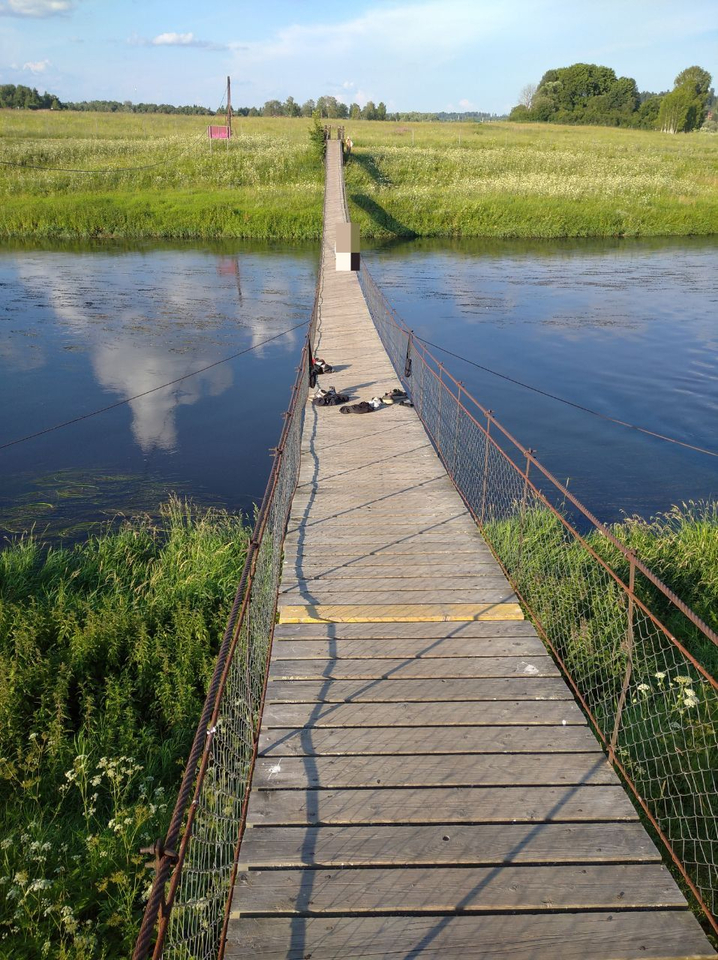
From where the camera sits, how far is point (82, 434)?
12.9m

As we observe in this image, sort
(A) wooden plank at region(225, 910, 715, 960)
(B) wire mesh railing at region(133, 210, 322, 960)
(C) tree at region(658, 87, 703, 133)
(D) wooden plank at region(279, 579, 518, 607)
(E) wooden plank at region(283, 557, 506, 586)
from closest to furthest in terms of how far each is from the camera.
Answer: (B) wire mesh railing at region(133, 210, 322, 960)
(A) wooden plank at region(225, 910, 715, 960)
(D) wooden plank at region(279, 579, 518, 607)
(E) wooden plank at region(283, 557, 506, 586)
(C) tree at region(658, 87, 703, 133)

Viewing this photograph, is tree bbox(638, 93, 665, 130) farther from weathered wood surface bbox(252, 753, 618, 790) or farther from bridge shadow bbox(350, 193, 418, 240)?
weathered wood surface bbox(252, 753, 618, 790)

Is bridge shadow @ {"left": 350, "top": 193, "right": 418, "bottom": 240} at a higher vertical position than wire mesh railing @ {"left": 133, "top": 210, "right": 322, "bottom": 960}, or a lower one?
higher

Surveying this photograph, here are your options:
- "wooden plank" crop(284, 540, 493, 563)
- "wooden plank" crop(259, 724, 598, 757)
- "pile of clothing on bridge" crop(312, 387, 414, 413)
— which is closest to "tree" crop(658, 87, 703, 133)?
"pile of clothing on bridge" crop(312, 387, 414, 413)

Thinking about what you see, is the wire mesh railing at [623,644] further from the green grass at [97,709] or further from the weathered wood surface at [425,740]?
the green grass at [97,709]

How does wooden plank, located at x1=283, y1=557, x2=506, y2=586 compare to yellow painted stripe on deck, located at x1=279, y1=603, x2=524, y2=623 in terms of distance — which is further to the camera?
wooden plank, located at x1=283, y1=557, x2=506, y2=586

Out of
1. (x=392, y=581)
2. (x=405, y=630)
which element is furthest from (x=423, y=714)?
(x=392, y=581)

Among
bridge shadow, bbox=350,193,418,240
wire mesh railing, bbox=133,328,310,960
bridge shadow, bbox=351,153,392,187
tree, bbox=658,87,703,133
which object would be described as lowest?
wire mesh railing, bbox=133,328,310,960

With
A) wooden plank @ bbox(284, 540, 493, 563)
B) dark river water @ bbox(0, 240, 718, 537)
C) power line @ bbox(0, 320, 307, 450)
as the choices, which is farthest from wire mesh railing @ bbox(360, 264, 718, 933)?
power line @ bbox(0, 320, 307, 450)

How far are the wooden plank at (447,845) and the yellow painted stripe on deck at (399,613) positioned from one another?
186 centimetres

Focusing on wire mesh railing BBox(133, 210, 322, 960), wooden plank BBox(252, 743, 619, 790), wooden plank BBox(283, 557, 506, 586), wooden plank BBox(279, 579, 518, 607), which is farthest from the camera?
wooden plank BBox(283, 557, 506, 586)

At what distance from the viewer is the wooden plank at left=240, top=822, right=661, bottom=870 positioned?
10.4 feet

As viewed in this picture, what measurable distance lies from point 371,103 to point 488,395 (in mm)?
98104

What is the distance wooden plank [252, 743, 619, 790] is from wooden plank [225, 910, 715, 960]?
0.74m
